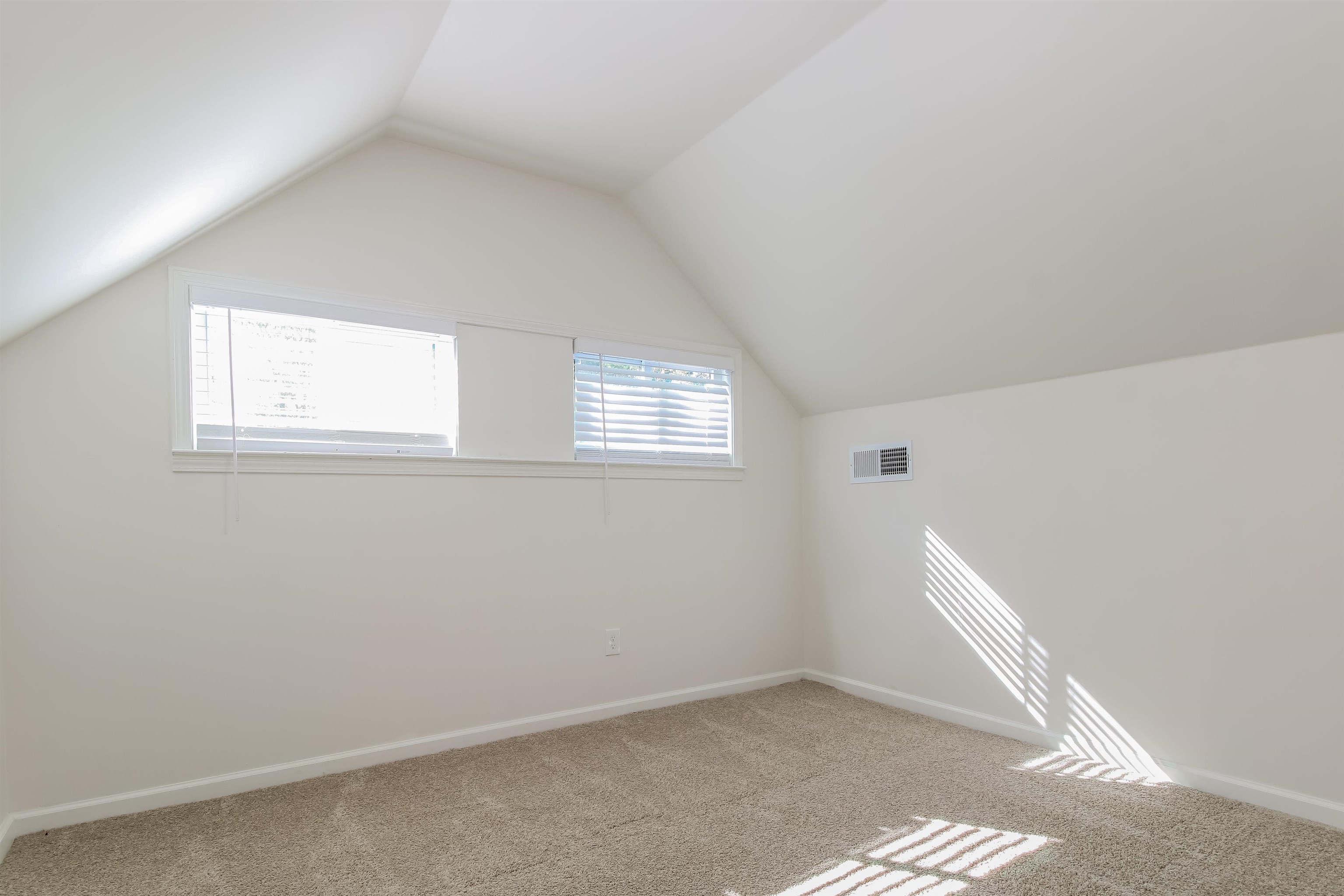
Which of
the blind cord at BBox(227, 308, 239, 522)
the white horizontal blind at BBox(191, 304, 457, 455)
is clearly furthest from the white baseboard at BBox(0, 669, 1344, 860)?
the white horizontal blind at BBox(191, 304, 457, 455)

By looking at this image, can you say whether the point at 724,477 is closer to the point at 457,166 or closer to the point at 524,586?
the point at 524,586

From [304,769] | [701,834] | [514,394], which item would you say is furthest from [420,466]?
[701,834]

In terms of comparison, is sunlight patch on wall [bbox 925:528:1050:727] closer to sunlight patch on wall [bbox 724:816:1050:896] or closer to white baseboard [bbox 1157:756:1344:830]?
white baseboard [bbox 1157:756:1344:830]

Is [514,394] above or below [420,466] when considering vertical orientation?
above

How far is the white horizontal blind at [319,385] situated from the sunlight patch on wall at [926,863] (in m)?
2.10

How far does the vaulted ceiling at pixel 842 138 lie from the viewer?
1562 mm

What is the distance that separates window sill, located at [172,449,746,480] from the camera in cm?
264

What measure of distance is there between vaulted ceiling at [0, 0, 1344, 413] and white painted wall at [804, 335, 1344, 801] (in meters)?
0.17

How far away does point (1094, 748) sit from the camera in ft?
9.30

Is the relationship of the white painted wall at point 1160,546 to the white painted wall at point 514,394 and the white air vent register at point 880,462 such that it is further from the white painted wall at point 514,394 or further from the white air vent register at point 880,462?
the white painted wall at point 514,394

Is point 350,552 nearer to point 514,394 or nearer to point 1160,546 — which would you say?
point 514,394

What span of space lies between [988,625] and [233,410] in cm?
312

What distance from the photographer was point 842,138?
271cm

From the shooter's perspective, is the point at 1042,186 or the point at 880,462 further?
the point at 880,462
